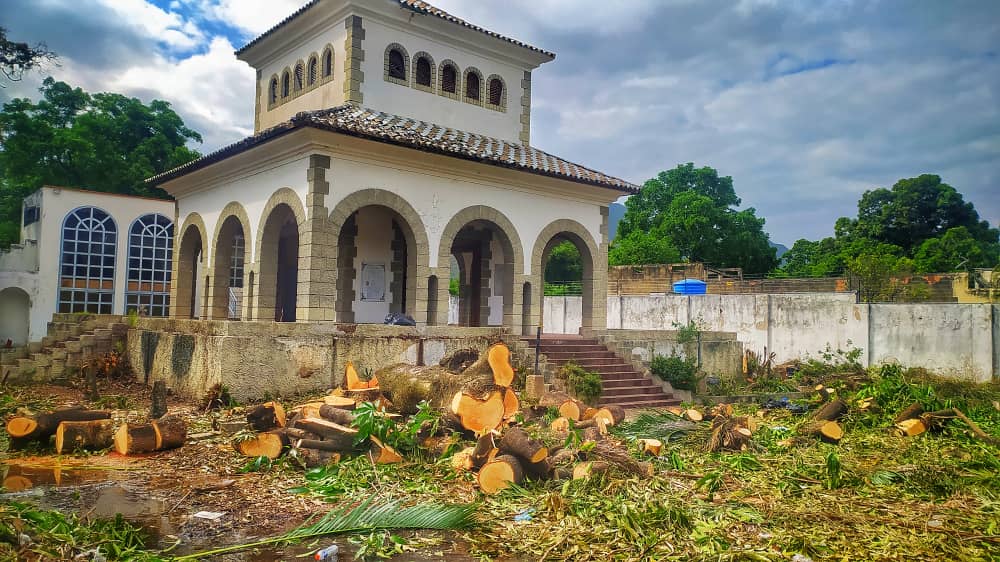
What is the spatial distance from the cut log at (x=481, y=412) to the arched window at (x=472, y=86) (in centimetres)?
1150

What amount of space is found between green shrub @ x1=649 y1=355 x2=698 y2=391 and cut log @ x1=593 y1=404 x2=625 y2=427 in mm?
4869

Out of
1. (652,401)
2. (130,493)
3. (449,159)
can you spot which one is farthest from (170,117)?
(130,493)

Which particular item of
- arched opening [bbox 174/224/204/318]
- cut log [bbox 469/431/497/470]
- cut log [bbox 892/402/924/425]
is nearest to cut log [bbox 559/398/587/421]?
cut log [bbox 469/431/497/470]

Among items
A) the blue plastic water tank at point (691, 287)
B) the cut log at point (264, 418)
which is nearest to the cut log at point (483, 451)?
the cut log at point (264, 418)

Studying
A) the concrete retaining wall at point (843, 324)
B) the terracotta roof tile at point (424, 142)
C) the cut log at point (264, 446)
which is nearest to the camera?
the cut log at point (264, 446)

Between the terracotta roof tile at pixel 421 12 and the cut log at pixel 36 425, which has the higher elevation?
the terracotta roof tile at pixel 421 12

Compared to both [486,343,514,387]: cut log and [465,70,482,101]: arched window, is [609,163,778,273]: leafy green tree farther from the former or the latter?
[486,343,514,387]: cut log

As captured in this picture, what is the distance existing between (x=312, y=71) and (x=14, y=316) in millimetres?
14853

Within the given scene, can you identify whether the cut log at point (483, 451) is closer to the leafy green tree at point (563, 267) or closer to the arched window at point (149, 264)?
the arched window at point (149, 264)

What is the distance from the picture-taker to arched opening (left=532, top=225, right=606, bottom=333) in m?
17.5

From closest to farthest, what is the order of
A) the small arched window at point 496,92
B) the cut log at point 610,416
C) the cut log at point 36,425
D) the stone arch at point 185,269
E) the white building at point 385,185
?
the cut log at point 36,425 < the cut log at point 610,416 < the white building at point 385,185 < the small arched window at point 496,92 < the stone arch at point 185,269

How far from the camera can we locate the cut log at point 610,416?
1032cm

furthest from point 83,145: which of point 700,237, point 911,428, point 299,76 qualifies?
point 700,237

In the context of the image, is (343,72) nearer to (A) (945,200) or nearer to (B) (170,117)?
(B) (170,117)
